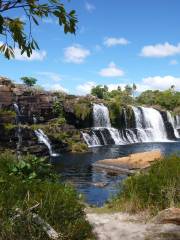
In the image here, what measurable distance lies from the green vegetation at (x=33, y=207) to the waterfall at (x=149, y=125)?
48453 millimetres

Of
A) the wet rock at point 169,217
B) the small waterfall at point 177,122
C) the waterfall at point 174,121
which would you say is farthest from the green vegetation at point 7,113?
the wet rock at point 169,217

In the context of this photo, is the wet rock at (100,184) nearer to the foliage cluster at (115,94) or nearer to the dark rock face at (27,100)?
the dark rock face at (27,100)

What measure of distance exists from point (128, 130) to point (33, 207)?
49.3m

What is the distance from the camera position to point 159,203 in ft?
40.2

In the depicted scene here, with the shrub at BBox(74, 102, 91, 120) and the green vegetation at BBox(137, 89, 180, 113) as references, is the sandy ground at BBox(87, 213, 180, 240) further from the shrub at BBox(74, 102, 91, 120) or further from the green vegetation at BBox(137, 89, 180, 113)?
the green vegetation at BBox(137, 89, 180, 113)

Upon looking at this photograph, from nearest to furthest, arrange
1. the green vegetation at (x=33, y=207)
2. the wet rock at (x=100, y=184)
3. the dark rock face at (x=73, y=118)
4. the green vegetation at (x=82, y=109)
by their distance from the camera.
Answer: the green vegetation at (x=33, y=207) < the wet rock at (x=100, y=184) < the green vegetation at (x=82, y=109) < the dark rock face at (x=73, y=118)

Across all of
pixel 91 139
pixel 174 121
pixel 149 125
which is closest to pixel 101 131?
pixel 91 139

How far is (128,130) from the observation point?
5753 centimetres

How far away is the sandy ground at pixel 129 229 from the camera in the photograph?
9.90m

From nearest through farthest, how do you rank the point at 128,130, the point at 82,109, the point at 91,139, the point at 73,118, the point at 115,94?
the point at 91,139
the point at 82,109
the point at 73,118
the point at 128,130
the point at 115,94

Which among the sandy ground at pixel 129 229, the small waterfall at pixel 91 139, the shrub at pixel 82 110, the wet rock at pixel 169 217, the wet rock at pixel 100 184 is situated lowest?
the wet rock at pixel 100 184

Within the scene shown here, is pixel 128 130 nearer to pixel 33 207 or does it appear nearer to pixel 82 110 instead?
pixel 82 110

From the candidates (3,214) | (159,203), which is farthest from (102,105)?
Answer: (3,214)

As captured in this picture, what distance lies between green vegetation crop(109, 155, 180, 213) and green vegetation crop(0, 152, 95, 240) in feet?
9.28
